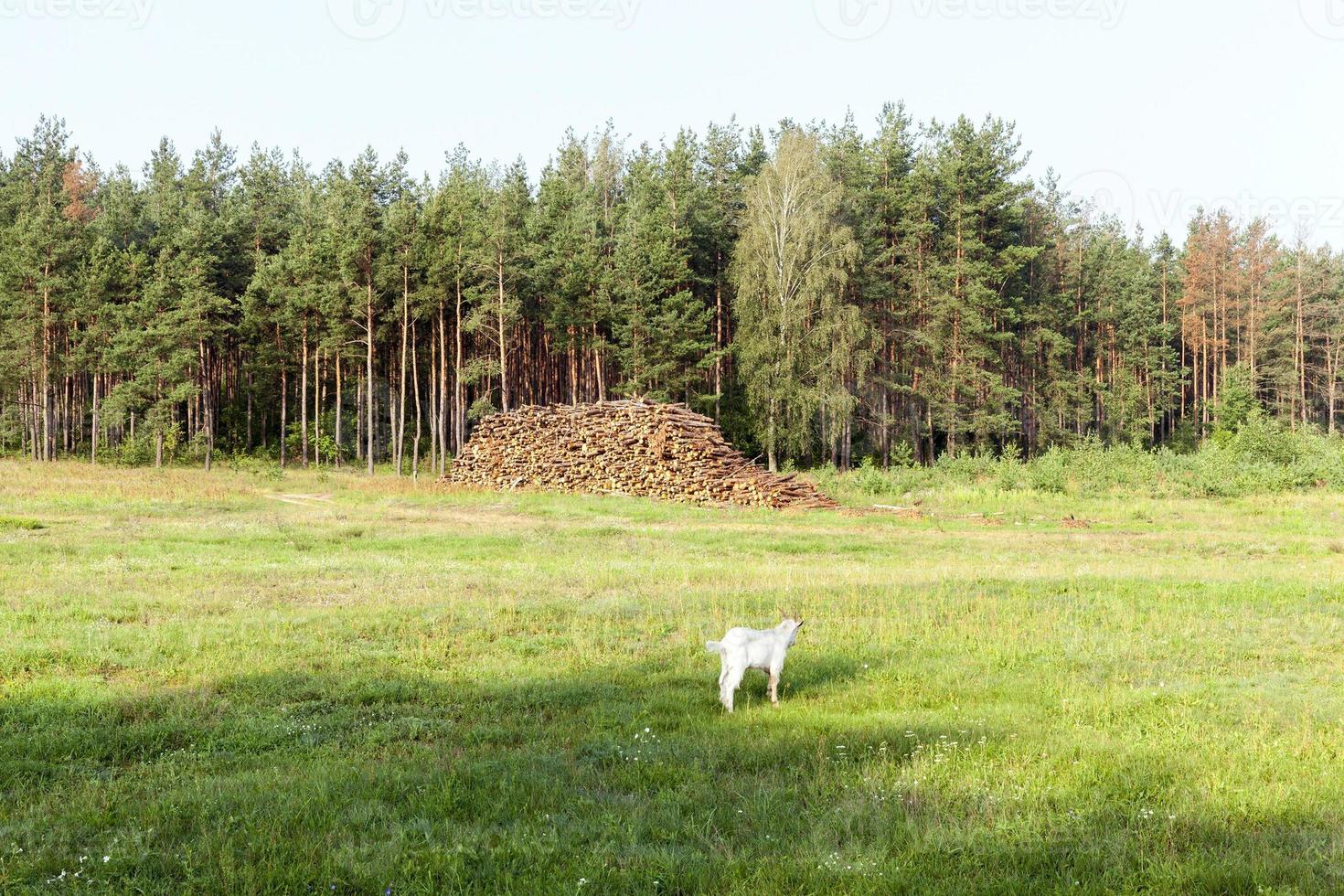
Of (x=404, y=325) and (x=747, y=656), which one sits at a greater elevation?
(x=404, y=325)

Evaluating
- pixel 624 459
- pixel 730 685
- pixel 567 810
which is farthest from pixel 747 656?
pixel 624 459

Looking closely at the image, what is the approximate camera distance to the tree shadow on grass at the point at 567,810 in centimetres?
512

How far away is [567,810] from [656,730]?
2081 millimetres

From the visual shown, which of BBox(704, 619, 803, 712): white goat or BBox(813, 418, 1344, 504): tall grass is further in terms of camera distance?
BBox(813, 418, 1344, 504): tall grass

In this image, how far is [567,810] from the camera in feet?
20.1

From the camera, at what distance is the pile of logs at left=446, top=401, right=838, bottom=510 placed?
117 ft

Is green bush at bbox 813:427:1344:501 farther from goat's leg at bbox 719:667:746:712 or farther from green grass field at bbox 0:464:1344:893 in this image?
goat's leg at bbox 719:667:746:712

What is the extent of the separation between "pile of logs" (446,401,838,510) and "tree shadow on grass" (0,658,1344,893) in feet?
87.8

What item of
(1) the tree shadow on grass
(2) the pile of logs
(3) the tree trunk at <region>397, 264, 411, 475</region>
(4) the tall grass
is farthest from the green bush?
(1) the tree shadow on grass

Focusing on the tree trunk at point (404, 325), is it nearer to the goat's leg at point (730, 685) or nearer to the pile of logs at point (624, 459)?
the pile of logs at point (624, 459)

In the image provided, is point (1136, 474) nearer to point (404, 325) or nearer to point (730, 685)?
point (730, 685)

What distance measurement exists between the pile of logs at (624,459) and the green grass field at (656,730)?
53.4 feet

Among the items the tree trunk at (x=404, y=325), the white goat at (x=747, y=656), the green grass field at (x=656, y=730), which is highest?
the tree trunk at (x=404, y=325)

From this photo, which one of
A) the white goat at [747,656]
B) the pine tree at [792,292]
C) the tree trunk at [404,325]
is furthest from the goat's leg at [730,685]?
the tree trunk at [404,325]
